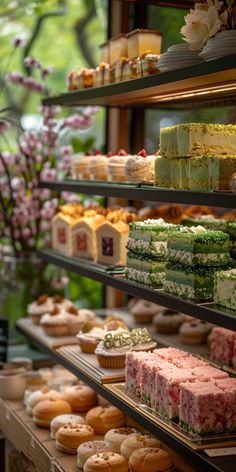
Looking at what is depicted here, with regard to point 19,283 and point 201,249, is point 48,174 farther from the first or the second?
point 201,249

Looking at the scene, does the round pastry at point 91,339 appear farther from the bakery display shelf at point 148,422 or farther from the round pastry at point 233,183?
the round pastry at point 233,183

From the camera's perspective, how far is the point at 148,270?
380 cm

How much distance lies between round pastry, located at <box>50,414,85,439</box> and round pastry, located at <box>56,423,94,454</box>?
97 mm

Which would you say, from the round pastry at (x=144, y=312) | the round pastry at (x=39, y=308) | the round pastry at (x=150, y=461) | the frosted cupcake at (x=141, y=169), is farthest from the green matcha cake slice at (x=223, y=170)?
the round pastry at (x=39, y=308)

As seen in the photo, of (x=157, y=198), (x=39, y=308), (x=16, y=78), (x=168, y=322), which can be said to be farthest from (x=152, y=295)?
(x=16, y=78)

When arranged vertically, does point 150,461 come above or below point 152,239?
below

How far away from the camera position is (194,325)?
16.6 ft

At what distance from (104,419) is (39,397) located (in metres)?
0.50

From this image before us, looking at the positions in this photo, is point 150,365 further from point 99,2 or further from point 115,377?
point 99,2

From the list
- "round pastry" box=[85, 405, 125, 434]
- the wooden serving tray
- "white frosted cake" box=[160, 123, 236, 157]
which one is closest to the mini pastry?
the wooden serving tray

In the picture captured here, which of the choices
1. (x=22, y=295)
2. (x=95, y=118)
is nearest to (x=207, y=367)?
(x=22, y=295)

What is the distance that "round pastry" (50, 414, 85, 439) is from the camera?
13.7 ft

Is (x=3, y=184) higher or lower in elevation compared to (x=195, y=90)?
lower

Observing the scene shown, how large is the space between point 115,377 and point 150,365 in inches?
17.7
